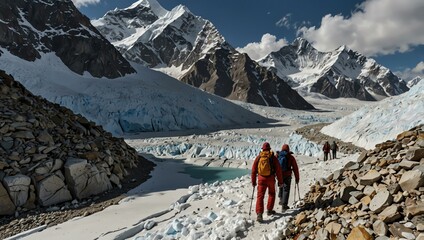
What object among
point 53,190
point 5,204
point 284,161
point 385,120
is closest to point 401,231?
point 284,161

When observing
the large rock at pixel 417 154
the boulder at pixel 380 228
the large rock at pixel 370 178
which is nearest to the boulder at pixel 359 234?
the boulder at pixel 380 228

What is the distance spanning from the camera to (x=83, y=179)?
14.1m

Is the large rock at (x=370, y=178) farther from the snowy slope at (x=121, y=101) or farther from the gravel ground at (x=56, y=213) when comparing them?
the snowy slope at (x=121, y=101)

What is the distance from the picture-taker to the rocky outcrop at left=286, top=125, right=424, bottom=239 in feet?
16.9

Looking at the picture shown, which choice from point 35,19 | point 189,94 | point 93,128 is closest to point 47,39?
point 35,19

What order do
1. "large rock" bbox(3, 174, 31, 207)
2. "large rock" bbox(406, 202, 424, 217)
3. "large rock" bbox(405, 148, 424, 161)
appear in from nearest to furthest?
"large rock" bbox(406, 202, 424, 217) → "large rock" bbox(405, 148, 424, 161) → "large rock" bbox(3, 174, 31, 207)

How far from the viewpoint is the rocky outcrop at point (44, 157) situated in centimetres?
1241

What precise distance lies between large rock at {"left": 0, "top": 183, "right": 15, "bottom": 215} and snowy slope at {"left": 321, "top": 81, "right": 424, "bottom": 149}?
24125 millimetres

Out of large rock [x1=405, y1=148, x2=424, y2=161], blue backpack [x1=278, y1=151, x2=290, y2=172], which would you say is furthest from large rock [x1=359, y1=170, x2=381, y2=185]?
blue backpack [x1=278, y1=151, x2=290, y2=172]

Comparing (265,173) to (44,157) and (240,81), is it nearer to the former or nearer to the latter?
(44,157)

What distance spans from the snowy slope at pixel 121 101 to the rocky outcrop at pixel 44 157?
35573mm

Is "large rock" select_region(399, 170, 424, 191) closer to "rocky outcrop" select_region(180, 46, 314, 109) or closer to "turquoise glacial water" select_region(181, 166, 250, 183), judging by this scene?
"turquoise glacial water" select_region(181, 166, 250, 183)

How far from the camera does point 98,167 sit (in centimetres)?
1535

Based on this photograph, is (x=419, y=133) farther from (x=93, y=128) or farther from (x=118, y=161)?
(x=93, y=128)
